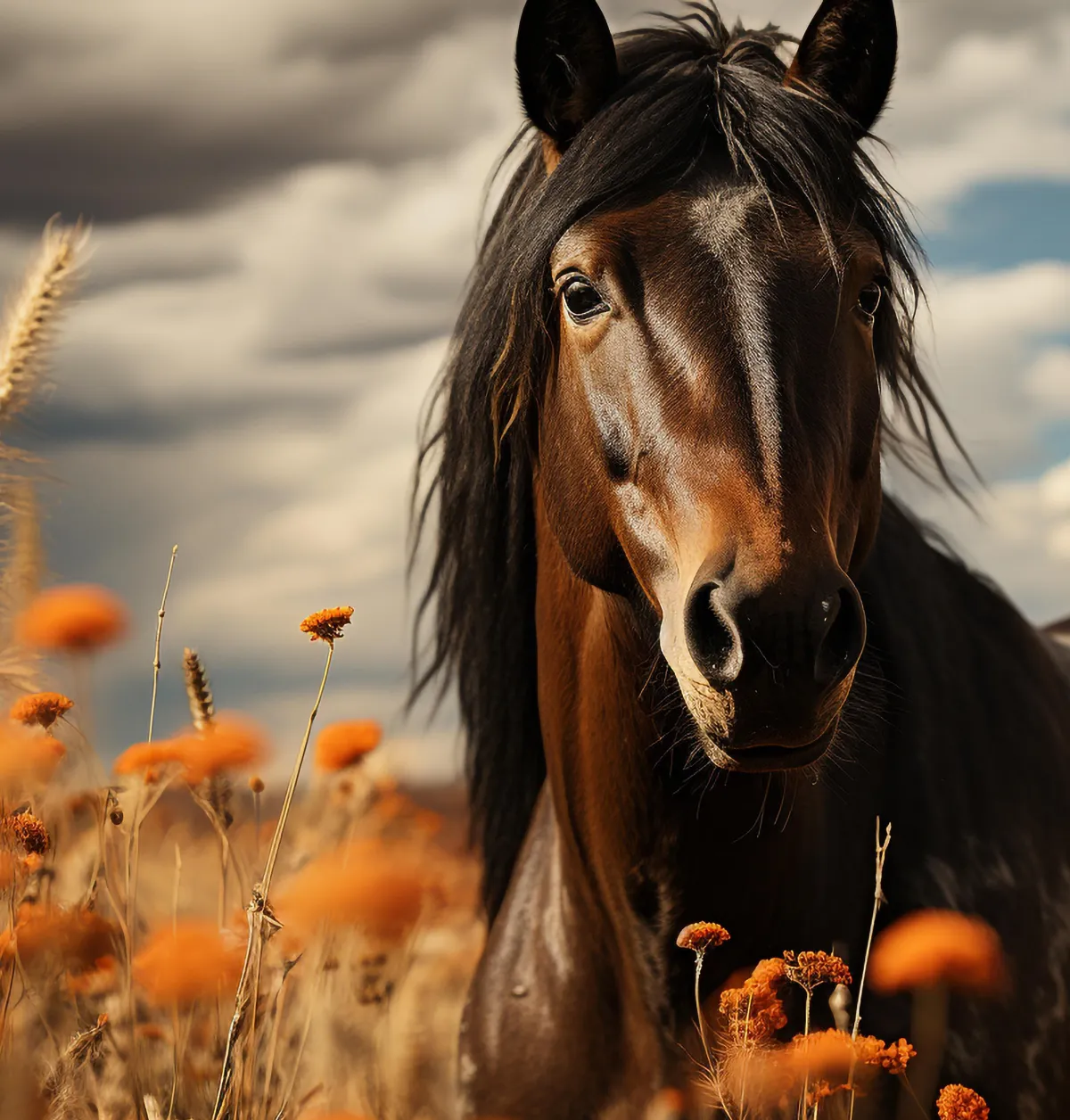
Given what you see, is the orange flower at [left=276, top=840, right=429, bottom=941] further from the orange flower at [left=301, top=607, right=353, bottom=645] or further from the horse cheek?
the horse cheek

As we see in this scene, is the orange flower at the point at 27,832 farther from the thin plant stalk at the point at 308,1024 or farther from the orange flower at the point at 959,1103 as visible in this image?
the orange flower at the point at 959,1103

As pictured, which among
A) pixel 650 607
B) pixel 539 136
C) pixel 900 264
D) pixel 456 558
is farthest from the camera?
pixel 456 558

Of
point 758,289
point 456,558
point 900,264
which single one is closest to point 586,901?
point 456,558

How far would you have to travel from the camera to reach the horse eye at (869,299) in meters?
2.59

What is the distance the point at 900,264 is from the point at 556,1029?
6.14ft

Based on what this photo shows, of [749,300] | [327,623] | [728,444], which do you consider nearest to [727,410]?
[728,444]

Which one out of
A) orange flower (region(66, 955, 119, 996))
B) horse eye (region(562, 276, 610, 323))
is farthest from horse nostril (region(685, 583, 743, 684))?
orange flower (region(66, 955, 119, 996))

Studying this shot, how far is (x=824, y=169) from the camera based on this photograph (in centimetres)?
253

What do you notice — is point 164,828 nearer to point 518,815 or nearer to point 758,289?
point 518,815

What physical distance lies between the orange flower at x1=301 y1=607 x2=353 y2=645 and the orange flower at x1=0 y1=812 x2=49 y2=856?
560mm

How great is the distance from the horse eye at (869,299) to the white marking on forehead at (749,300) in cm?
32

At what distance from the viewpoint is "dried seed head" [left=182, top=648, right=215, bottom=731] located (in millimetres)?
2582

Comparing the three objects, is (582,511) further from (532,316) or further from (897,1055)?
(897,1055)

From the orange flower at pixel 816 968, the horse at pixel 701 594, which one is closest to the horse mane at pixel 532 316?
the horse at pixel 701 594
